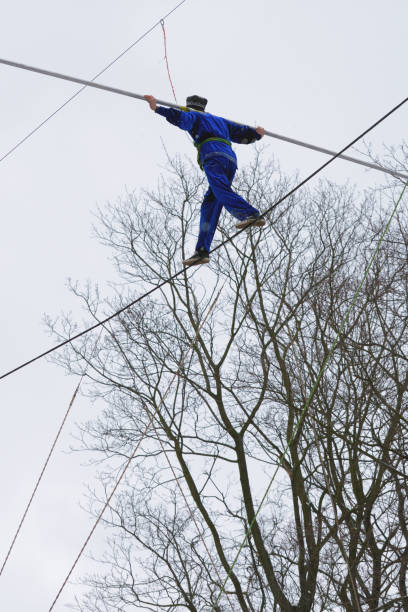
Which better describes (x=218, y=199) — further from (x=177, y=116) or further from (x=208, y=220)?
(x=177, y=116)

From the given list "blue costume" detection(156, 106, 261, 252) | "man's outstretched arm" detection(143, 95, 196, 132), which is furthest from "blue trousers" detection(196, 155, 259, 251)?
"man's outstretched arm" detection(143, 95, 196, 132)

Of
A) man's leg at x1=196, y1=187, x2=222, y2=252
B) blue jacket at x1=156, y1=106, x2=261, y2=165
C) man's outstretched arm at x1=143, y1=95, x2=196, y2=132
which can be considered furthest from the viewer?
man's leg at x1=196, y1=187, x2=222, y2=252

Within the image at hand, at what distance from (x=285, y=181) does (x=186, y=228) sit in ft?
6.12

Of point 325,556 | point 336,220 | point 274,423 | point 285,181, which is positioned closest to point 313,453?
point 274,423

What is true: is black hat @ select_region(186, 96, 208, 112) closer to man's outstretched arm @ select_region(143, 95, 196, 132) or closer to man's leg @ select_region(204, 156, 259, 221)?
man's outstretched arm @ select_region(143, 95, 196, 132)

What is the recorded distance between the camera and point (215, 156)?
6312 mm

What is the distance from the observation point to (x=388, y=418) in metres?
9.39

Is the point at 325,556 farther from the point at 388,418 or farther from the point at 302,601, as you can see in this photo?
the point at 388,418

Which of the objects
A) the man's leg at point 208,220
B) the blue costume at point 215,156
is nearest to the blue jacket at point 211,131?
the blue costume at point 215,156

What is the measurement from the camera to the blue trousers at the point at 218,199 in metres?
6.16

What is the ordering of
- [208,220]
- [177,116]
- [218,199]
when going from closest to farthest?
[177,116] → [218,199] → [208,220]

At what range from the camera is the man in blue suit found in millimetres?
6074

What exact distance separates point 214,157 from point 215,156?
0.01 metres

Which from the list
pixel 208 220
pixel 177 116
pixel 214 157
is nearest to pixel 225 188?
pixel 214 157
